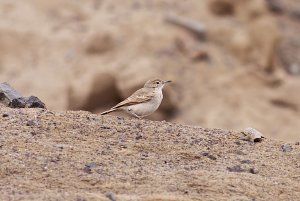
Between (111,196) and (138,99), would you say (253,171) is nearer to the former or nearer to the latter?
(111,196)

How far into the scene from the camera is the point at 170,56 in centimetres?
2192

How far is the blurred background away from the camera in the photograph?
2095 centimetres

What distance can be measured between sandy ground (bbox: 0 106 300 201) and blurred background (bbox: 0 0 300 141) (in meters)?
9.40

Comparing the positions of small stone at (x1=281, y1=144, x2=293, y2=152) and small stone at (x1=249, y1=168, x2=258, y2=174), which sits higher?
small stone at (x1=281, y1=144, x2=293, y2=152)

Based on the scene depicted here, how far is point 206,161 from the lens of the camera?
1016 cm

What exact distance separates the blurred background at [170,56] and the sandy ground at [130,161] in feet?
30.9

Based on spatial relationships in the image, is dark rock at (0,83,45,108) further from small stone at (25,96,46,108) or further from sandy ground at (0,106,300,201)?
sandy ground at (0,106,300,201)

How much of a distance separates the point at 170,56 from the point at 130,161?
12.1 meters

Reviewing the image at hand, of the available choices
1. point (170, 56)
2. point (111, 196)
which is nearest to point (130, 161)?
point (111, 196)

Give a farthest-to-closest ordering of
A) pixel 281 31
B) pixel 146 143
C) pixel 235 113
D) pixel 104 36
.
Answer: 1. pixel 281 31
2. pixel 104 36
3. pixel 235 113
4. pixel 146 143

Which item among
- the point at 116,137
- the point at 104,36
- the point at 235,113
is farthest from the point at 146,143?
the point at 104,36

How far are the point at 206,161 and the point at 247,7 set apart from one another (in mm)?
13491

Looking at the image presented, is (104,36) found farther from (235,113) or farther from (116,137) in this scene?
(116,137)

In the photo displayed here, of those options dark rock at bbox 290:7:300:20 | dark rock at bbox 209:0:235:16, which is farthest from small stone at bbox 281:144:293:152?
dark rock at bbox 290:7:300:20
